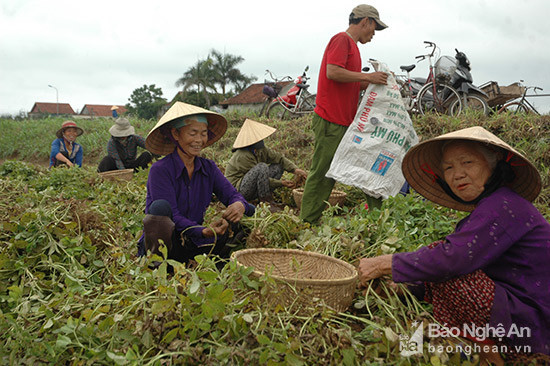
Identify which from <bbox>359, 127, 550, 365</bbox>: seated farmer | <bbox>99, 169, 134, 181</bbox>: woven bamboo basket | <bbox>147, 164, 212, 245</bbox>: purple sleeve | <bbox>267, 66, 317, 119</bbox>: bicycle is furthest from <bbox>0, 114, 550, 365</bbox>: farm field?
<bbox>267, 66, 317, 119</bbox>: bicycle

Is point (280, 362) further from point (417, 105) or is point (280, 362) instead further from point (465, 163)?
point (417, 105)

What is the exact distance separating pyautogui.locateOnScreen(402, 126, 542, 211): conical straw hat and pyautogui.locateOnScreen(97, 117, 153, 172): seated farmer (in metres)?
4.58

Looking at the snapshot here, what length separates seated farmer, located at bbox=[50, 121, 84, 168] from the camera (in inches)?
236

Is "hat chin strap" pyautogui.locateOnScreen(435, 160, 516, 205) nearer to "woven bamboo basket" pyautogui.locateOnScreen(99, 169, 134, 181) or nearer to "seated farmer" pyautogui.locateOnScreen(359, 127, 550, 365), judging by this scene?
"seated farmer" pyautogui.locateOnScreen(359, 127, 550, 365)

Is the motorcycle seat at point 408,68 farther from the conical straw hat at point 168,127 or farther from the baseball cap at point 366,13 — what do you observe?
the conical straw hat at point 168,127

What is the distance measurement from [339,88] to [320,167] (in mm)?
670

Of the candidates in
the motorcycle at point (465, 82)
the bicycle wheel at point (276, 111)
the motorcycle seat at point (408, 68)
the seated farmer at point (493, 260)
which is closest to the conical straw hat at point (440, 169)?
the seated farmer at point (493, 260)

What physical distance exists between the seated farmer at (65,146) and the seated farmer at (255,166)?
2879mm

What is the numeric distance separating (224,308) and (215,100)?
34.5m

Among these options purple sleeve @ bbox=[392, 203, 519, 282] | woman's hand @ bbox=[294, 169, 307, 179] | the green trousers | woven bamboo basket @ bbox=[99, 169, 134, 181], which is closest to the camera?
purple sleeve @ bbox=[392, 203, 519, 282]

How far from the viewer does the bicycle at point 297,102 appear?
1000 centimetres

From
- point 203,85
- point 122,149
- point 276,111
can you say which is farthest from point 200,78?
point 122,149

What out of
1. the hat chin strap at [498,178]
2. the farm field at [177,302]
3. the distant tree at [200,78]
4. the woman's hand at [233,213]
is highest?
the distant tree at [200,78]

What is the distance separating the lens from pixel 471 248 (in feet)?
4.73
